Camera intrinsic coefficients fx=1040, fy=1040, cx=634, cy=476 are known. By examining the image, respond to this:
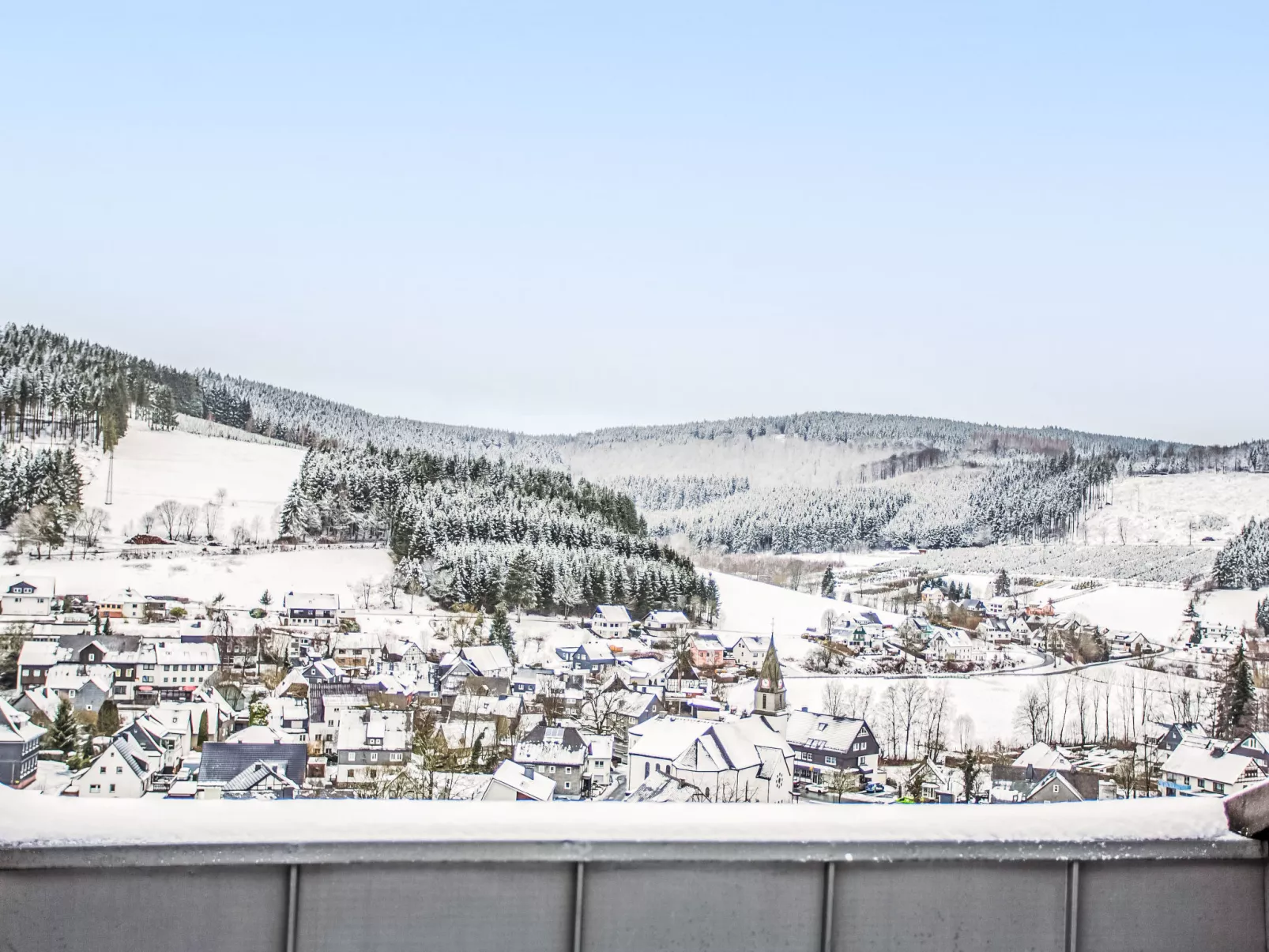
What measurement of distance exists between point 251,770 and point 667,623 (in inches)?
405

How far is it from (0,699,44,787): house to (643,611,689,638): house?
10.2 m

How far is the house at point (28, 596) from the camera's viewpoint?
16.6 metres

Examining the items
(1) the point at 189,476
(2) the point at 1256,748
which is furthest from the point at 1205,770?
(1) the point at 189,476

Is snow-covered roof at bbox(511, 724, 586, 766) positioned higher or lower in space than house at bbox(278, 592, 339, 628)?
lower

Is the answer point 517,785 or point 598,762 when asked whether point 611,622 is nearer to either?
point 598,762

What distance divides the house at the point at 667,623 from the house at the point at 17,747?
10.2 meters

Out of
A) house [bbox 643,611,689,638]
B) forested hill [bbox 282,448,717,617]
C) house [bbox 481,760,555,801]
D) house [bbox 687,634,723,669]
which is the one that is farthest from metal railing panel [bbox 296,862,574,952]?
house [bbox 643,611,689,638]

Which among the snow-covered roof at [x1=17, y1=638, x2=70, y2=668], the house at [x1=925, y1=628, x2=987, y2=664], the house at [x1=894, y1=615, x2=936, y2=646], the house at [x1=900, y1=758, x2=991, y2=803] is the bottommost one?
the house at [x1=900, y1=758, x2=991, y2=803]

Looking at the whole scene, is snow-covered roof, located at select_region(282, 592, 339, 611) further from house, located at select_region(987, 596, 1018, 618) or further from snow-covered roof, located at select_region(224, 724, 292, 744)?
house, located at select_region(987, 596, 1018, 618)

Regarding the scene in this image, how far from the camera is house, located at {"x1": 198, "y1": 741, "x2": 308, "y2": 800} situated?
10.2m

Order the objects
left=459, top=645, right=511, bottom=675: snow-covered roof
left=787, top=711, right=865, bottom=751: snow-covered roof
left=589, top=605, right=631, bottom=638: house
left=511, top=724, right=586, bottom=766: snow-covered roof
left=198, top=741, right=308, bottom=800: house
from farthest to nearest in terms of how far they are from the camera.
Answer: left=589, top=605, right=631, bottom=638: house
left=459, top=645, right=511, bottom=675: snow-covered roof
left=787, top=711, right=865, bottom=751: snow-covered roof
left=511, top=724, right=586, bottom=766: snow-covered roof
left=198, top=741, right=308, bottom=800: house

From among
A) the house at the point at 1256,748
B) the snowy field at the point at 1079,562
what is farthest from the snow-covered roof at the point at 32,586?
the snowy field at the point at 1079,562

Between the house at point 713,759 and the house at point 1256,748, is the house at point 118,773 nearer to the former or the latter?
the house at point 713,759

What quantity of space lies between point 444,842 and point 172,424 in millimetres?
25662
